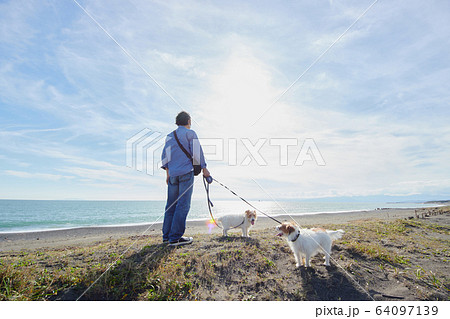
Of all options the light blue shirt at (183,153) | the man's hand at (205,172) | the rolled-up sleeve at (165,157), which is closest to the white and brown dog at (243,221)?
the man's hand at (205,172)

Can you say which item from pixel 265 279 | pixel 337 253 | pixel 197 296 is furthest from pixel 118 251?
pixel 337 253

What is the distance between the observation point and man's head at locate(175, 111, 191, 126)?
Answer: 559cm

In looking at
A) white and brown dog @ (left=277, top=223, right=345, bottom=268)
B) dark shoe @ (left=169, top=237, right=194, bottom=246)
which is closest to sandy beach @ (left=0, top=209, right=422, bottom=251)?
dark shoe @ (left=169, top=237, right=194, bottom=246)

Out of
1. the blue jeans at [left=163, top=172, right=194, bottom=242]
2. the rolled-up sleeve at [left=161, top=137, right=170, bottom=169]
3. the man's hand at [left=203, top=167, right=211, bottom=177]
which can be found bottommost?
the blue jeans at [left=163, top=172, right=194, bottom=242]

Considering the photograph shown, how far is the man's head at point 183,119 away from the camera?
5590mm

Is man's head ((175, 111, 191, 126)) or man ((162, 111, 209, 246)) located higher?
man's head ((175, 111, 191, 126))

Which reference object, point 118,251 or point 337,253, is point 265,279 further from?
point 118,251

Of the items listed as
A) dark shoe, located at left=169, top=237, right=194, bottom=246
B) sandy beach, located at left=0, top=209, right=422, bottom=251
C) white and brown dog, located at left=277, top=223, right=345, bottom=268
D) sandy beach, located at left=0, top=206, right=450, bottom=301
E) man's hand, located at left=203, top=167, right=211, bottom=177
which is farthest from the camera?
sandy beach, located at left=0, top=209, right=422, bottom=251

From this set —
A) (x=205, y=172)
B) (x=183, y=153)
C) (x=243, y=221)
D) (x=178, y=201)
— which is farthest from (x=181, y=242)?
(x=243, y=221)

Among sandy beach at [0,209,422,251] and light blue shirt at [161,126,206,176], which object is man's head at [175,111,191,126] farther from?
sandy beach at [0,209,422,251]

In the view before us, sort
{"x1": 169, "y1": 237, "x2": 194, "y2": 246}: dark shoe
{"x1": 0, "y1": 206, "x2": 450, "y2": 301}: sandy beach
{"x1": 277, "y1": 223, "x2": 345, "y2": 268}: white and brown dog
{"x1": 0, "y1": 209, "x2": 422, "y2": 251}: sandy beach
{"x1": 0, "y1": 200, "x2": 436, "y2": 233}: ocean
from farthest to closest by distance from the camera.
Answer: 1. {"x1": 0, "y1": 200, "x2": 436, "y2": 233}: ocean
2. {"x1": 0, "y1": 209, "x2": 422, "y2": 251}: sandy beach
3. {"x1": 169, "y1": 237, "x2": 194, "y2": 246}: dark shoe
4. {"x1": 277, "y1": 223, "x2": 345, "y2": 268}: white and brown dog
5. {"x1": 0, "y1": 206, "x2": 450, "y2": 301}: sandy beach

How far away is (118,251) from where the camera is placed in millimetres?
4918

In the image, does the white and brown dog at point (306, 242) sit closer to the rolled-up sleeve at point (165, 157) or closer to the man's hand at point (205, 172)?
the man's hand at point (205, 172)

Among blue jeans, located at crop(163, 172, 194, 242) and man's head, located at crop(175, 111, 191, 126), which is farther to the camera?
man's head, located at crop(175, 111, 191, 126)
